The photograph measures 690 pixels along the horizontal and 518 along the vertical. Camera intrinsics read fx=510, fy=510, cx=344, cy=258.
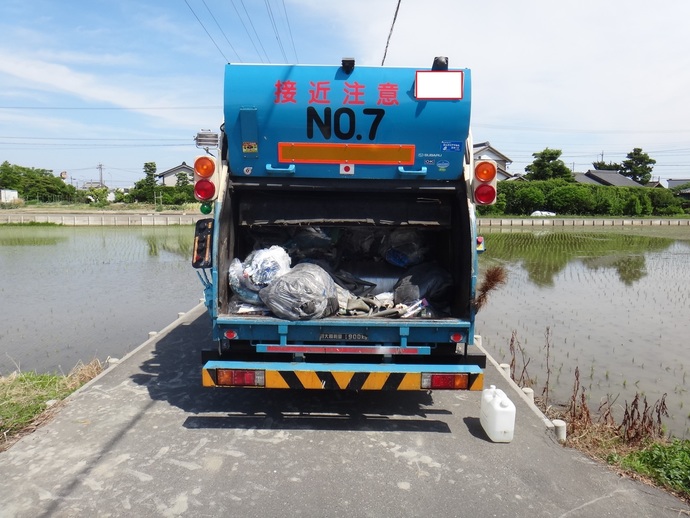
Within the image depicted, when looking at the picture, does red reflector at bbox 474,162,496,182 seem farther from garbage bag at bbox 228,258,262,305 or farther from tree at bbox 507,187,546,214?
tree at bbox 507,187,546,214

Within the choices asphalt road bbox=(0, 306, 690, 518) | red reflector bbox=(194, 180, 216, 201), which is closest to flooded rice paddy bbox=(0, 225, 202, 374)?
asphalt road bbox=(0, 306, 690, 518)

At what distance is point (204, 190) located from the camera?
14.1ft

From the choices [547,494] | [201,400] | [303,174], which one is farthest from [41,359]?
[547,494]

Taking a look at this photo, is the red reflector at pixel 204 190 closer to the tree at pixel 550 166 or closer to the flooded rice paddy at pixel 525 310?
the flooded rice paddy at pixel 525 310

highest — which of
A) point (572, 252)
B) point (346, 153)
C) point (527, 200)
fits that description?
point (527, 200)

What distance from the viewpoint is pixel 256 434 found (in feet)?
13.6

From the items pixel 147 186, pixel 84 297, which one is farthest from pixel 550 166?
pixel 84 297

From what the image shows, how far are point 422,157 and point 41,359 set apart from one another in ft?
20.8

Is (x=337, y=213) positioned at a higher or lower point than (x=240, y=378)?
higher

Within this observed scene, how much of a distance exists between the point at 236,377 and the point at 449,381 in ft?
5.75

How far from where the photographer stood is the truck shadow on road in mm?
4391

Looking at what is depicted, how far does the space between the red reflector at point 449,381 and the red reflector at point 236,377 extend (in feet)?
4.87

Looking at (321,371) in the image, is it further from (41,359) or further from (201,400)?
(41,359)

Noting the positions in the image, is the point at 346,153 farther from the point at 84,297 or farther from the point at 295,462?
the point at 84,297
